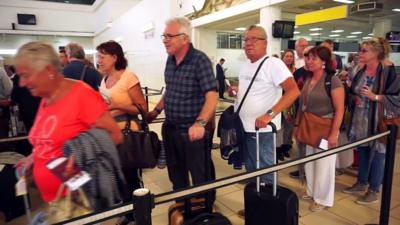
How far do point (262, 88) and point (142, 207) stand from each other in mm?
1397

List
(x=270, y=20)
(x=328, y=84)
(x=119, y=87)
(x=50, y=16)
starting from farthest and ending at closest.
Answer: (x=50, y=16) < (x=270, y=20) < (x=328, y=84) < (x=119, y=87)

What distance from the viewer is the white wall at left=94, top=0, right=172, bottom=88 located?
33.8ft

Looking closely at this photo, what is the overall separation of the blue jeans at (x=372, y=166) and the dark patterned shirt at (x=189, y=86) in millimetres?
1750

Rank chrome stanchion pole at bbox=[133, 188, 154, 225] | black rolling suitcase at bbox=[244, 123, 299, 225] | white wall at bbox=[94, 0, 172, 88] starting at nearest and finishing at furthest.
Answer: chrome stanchion pole at bbox=[133, 188, 154, 225]
black rolling suitcase at bbox=[244, 123, 299, 225]
white wall at bbox=[94, 0, 172, 88]

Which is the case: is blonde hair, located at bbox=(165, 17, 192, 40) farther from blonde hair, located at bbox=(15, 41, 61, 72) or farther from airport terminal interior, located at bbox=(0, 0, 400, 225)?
blonde hair, located at bbox=(15, 41, 61, 72)

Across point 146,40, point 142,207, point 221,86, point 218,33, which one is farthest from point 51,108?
point 218,33

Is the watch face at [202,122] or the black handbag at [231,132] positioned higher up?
the watch face at [202,122]

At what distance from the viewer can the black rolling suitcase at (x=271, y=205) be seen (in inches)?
72.2

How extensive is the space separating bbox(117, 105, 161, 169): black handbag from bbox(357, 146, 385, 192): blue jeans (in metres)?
1.99

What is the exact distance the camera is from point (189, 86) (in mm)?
2068

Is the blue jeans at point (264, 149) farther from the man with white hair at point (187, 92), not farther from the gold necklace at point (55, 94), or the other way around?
the gold necklace at point (55, 94)

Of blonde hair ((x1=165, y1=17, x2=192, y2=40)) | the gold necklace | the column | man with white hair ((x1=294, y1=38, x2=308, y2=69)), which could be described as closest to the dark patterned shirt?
blonde hair ((x1=165, y1=17, x2=192, y2=40))

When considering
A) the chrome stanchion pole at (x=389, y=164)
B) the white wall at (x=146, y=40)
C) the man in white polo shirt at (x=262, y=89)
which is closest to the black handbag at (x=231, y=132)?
the man in white polo shirt at (x=262, y=89)

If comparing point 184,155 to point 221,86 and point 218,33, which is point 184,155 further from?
point 218,33
